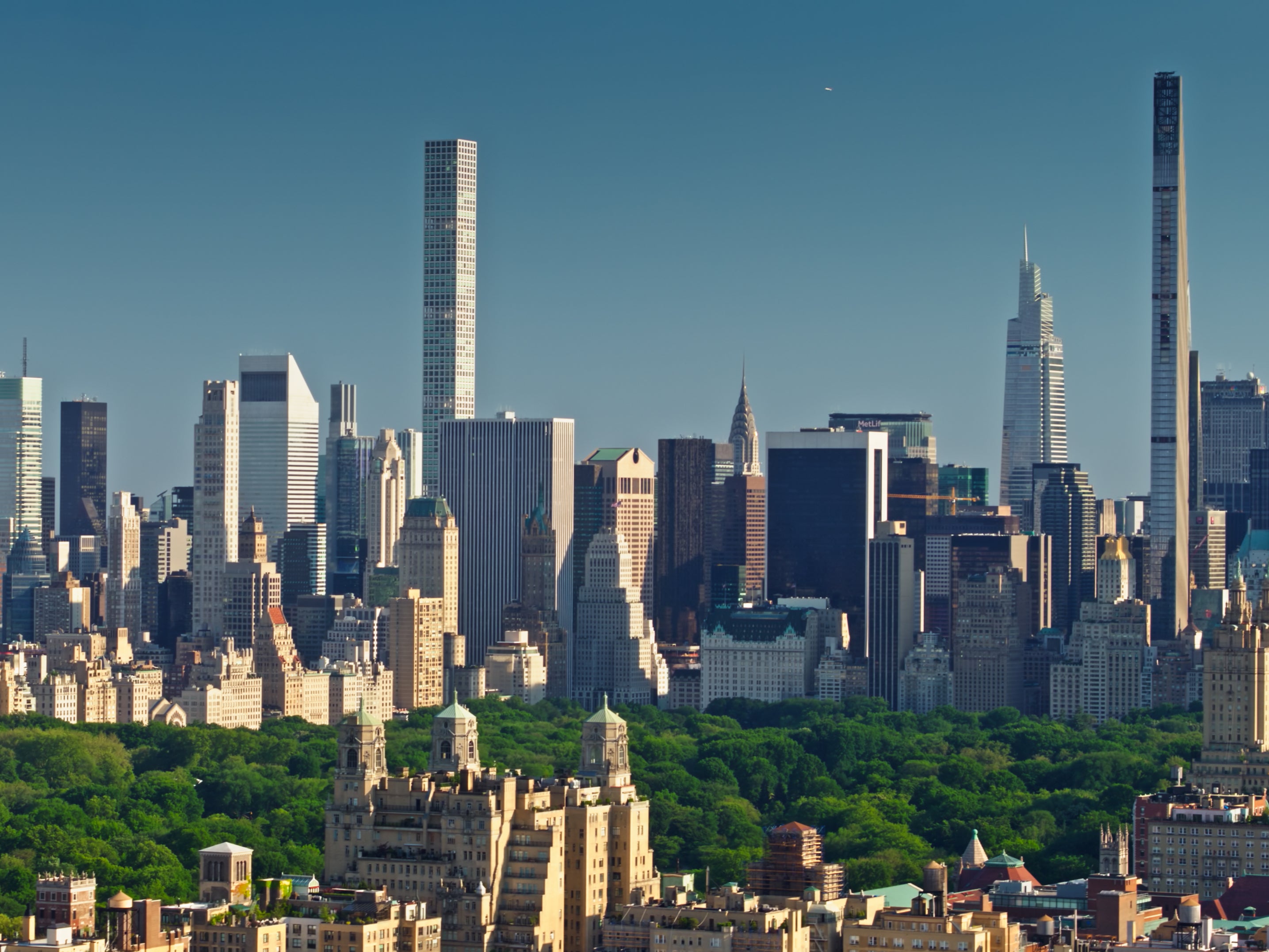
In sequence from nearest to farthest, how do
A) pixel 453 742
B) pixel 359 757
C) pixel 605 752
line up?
pixel 359 757 → pixel 605 752 → pixel 453 742

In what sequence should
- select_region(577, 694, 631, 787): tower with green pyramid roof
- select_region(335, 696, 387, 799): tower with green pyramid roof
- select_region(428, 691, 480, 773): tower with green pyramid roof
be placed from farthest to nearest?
select_region(428, 691, 480, 773): tower with green pyramid roof → select_region(577, 694, 631, 787): tower with green pyramid roof → select_region(335, 696, 387, 799): tower with green pyramid roof

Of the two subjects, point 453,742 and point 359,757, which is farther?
point 453,742

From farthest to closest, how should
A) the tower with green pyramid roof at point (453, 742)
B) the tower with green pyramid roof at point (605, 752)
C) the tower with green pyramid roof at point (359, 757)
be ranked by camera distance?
the tower with green pyramid roof at point (453, 742), the tower with green pyramid roof at point (605, 752), the tower with green pyramid roof at point (359, 757)

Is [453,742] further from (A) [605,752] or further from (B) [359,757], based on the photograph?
(A) [605,752]

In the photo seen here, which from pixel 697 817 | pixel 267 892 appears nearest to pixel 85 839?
pixel 697 817

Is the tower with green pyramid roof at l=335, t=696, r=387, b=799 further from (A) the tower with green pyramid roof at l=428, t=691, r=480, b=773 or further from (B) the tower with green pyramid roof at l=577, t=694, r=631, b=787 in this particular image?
(B) the tower with green pyramid roof at l=577, t=694, r=631, b=787

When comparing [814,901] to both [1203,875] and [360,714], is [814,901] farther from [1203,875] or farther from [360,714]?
[1203,875]

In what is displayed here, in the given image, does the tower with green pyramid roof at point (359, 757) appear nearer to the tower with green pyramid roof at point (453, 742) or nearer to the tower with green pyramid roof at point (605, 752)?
the tower with green pyramid roof at point (453, 742)

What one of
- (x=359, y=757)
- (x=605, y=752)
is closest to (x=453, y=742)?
(x=359, y=757)

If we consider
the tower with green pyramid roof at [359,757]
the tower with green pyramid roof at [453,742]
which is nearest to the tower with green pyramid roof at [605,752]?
the tower with green pyramid roof at [453,742]

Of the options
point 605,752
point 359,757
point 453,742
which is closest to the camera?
point 359,757

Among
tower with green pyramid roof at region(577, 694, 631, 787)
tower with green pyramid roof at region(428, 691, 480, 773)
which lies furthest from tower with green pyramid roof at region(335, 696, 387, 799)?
tower with green pyramid roof at region(577, 694, 631, 787)
